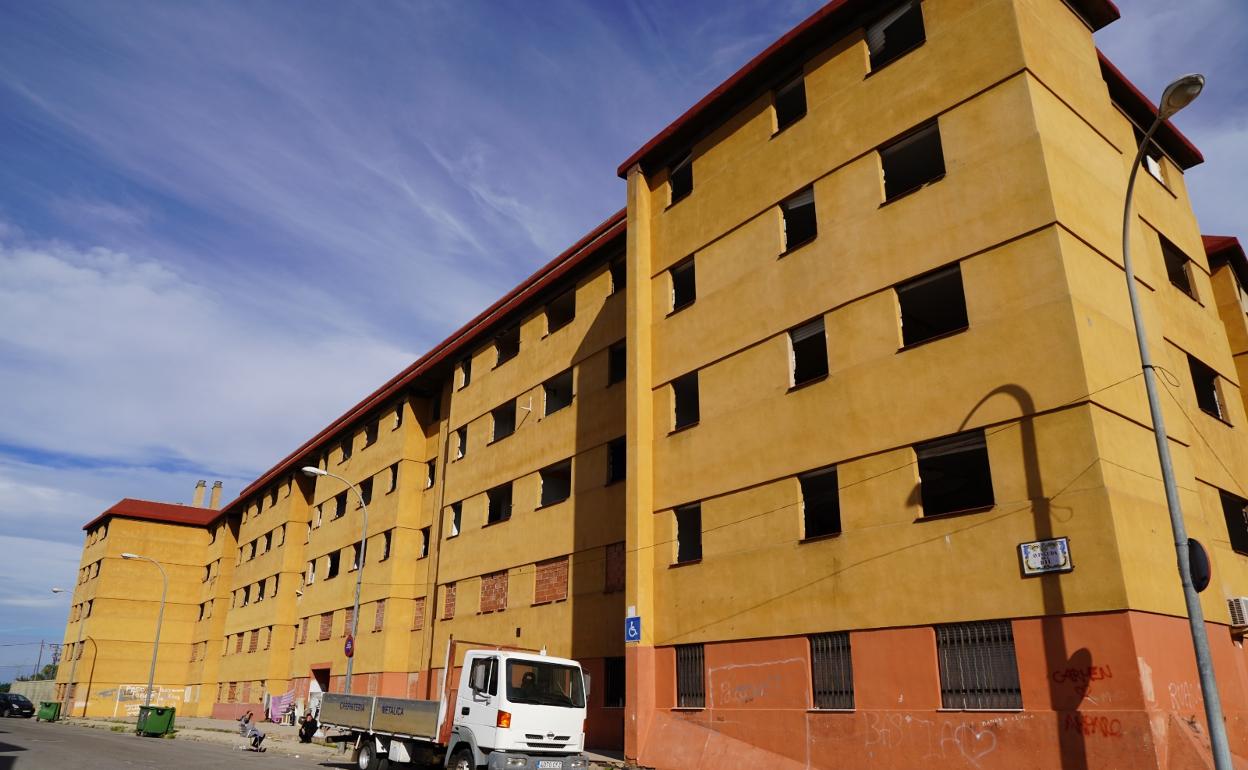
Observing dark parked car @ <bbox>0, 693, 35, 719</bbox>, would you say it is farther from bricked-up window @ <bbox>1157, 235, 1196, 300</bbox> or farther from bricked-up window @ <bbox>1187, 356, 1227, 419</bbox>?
bricked-up window @ <bbox>1157, 235, 1196, 300</bbox>

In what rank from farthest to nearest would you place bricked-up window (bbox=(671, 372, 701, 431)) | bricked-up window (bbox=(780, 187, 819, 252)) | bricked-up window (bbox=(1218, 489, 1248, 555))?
bricked-up window (bbox=(671, 372, 701, 431))
bricked-up window (bbox=(780, 187, 819, 252))
bricked-up window (bbox=(1218, 489, 1248, 555))

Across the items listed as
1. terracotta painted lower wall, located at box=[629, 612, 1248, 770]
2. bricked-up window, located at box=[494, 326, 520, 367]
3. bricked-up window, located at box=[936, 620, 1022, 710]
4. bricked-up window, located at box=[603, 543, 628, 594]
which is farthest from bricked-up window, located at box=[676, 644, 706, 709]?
bricked-up window, located at box=[494, 326, 520, 367]

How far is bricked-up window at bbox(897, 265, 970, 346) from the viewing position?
16453 mm

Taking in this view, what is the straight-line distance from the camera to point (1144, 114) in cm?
2039

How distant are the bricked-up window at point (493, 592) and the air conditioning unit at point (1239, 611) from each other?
1956 centimetres

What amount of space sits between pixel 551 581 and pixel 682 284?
9880 mm

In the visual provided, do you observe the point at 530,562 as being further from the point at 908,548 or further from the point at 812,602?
the point at 908,548

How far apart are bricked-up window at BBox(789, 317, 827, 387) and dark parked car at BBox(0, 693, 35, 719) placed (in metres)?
55.9

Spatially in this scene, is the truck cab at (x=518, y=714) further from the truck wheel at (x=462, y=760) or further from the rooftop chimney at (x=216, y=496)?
the rooftop chimney at (x=216, y=496)

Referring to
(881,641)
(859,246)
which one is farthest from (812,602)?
(859,246)

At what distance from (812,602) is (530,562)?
1253cm

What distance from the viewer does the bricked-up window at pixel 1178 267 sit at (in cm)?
1967

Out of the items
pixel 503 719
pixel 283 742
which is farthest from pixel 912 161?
pixel 283 742

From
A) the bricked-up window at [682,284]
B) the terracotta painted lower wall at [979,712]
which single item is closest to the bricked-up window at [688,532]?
the terracotta painted lower wall at [979,712]
